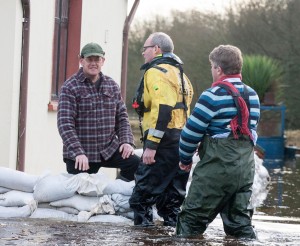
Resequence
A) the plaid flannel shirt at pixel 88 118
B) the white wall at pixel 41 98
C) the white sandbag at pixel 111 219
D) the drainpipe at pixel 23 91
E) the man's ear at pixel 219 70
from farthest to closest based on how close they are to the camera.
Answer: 1. the white wall at pixel 41 98
2. the drainpipe at pixel 23 91
3. the white sandbag at pixel 111 219
4. the plaid flannel shirt at pixel 88 118
5. the man's ear at pixel 219 70

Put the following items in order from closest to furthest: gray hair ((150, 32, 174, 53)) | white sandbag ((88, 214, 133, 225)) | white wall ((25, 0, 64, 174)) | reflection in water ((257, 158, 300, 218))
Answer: gray hair ((150, 32, 174, 53)), white sandbag ((88, 214, 133, 225)), white wall ((25, 0, 64, 174)), reflection in water ((257, 158, 300, 218))

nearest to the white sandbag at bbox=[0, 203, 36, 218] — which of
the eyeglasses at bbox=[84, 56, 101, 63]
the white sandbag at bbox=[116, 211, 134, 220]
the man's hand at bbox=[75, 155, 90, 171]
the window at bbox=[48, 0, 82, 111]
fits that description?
the man's hand at bbox=[75, 155, 90, 171]

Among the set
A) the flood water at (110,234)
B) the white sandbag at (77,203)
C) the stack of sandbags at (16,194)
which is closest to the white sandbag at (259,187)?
the flood water at (110,234)

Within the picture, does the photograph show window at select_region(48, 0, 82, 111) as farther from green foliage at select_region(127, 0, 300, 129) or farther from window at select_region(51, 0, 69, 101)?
green foliage at select_region(127, 0, 300, 129)

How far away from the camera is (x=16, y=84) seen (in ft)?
37.2

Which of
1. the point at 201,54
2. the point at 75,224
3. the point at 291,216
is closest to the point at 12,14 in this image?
the point at 75,224

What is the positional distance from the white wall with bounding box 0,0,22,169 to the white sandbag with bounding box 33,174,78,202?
2208 mm

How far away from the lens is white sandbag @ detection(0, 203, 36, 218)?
8797 mm

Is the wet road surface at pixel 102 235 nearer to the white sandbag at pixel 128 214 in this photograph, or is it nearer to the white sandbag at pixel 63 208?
the white sandbag at pixel 63 208

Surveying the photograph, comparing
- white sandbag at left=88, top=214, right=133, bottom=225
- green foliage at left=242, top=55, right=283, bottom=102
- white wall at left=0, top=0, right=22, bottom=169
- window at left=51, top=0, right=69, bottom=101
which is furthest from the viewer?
green foliage at left=242, top=55, right=283, bottom=102

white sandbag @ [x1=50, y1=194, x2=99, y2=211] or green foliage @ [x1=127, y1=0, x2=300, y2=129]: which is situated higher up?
green foliage @ [x1=127, y1=0, x2=300, y2=129]

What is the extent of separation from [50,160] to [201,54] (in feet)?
83.9

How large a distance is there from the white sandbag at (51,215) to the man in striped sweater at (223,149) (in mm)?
1685

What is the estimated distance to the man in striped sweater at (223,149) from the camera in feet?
24.1
